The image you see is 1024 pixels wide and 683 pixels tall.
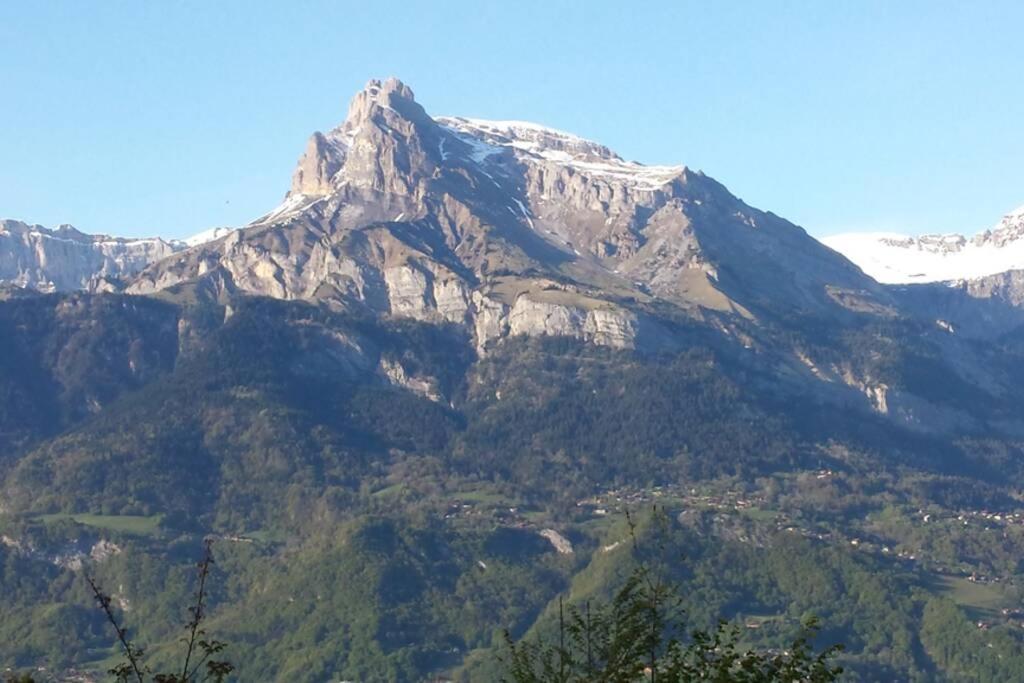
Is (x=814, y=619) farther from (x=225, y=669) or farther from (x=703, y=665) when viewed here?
(x=225, y=669)

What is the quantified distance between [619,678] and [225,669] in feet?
46.5

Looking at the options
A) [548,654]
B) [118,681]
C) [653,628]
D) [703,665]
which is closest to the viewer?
[118,681]

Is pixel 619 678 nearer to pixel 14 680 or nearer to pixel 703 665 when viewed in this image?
pixel 703 665

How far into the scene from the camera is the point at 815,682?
186 ft

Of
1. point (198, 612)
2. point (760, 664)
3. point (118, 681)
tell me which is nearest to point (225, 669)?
point (198, 612)

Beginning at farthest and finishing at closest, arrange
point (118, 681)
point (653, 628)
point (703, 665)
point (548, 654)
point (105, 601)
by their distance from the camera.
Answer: point (548, 654) < point (653, 628) < point (703, 665) < point (118, 681) < point (105, 601)

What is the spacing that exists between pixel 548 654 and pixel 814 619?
12609mm

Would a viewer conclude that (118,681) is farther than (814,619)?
No

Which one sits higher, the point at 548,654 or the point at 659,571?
the point at 659,571

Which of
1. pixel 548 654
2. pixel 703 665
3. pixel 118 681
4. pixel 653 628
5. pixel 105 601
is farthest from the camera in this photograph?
pixel 548 654

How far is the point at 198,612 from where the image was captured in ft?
164

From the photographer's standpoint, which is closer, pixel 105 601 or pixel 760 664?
pixel 105 601

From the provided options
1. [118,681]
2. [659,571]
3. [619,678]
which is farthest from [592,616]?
[118,681]

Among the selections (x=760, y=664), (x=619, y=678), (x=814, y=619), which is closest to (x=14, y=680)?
(x=619, y=678)
